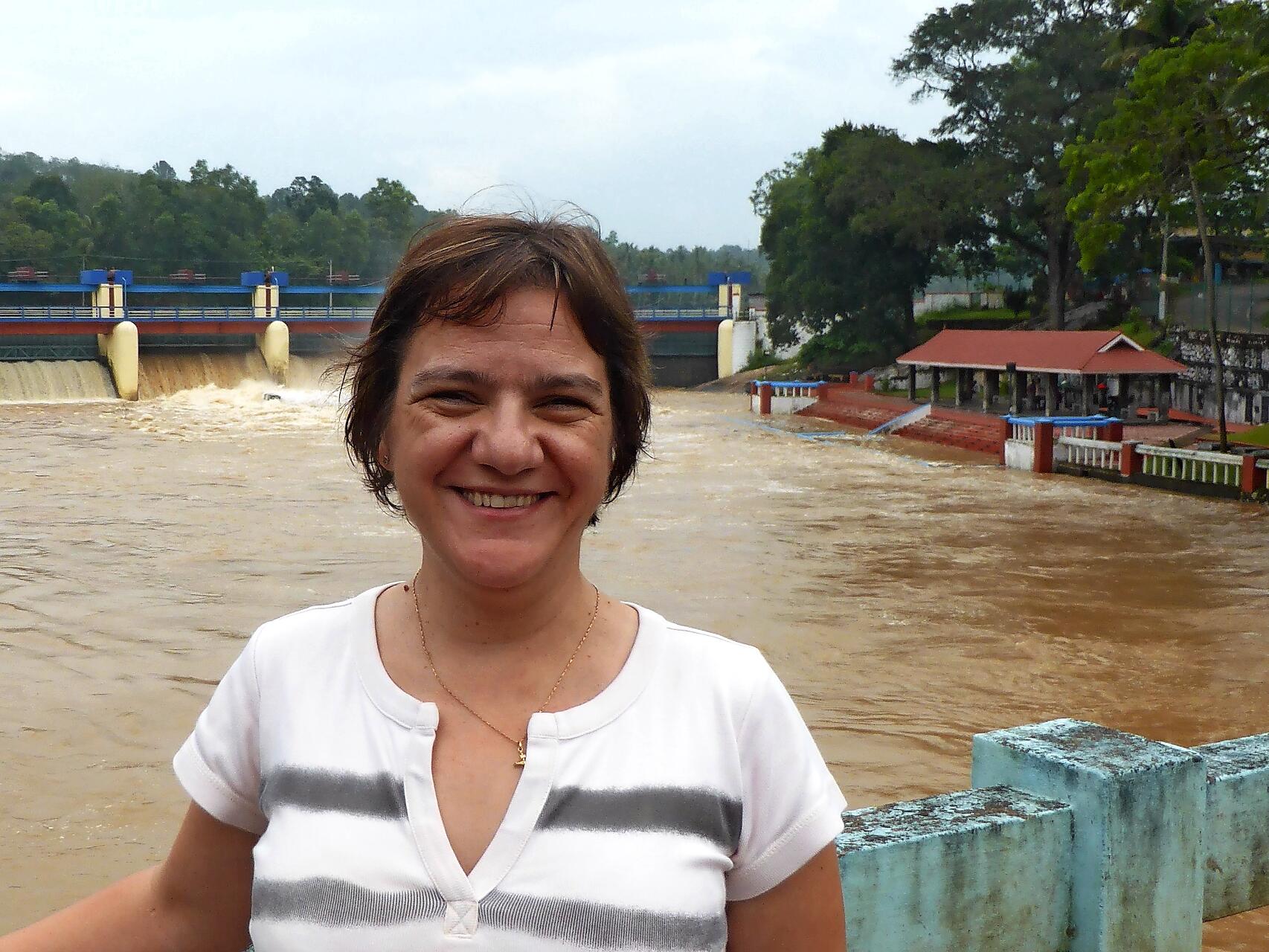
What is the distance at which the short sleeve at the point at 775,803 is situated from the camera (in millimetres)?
1570

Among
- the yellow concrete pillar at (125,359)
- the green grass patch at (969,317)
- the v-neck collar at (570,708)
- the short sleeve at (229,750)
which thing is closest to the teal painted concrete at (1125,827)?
the v-neck collar at (570,708)

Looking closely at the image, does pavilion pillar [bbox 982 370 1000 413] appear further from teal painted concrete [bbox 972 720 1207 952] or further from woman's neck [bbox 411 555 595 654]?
woman's neck [bbox 411 555 595 654]

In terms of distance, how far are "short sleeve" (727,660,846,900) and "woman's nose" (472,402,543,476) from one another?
0.40 metres

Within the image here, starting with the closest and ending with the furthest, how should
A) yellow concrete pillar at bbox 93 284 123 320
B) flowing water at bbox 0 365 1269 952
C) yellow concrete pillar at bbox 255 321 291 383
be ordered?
1. flowing water at bbox 0 365 1269 952
2. yellow concrete pillar at bbox 93 284 123 320
3. yellow concrete pillar at bbox 255 321 291 383

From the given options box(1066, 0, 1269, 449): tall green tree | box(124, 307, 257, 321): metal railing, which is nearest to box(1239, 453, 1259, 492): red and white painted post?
box(1066, 0, 1269, 449): tall green tree

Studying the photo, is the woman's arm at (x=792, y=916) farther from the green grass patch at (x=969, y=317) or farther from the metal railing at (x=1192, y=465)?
the green grass patch at (x=969, y=317)

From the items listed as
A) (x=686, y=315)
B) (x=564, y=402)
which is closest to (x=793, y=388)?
(x=686, y=315)

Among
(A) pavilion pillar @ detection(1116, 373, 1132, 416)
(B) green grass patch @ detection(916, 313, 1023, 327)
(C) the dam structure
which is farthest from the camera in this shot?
(B) green grass patch @ detection(916, 313, 1023, 327)

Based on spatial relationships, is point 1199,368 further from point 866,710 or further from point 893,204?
point 866,710

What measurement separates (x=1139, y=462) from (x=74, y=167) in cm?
11212

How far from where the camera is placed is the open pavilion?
29969 mm

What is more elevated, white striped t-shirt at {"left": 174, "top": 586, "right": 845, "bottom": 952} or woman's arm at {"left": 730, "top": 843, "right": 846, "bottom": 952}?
white striped t-shirt at {"left": 174, "top": 586, "right": 845, "bottom": 952}

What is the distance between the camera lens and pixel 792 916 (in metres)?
1.60

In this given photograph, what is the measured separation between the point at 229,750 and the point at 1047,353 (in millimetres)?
32070
